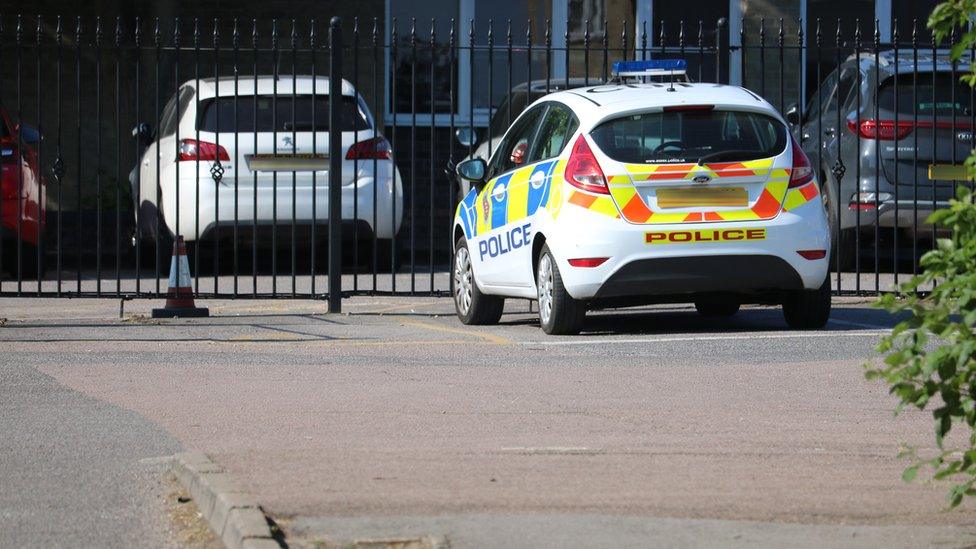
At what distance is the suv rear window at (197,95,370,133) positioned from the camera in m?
15.4

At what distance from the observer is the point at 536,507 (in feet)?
19.1

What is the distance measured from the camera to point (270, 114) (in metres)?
16.0

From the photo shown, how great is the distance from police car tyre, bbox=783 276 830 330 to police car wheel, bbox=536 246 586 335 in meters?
1.34

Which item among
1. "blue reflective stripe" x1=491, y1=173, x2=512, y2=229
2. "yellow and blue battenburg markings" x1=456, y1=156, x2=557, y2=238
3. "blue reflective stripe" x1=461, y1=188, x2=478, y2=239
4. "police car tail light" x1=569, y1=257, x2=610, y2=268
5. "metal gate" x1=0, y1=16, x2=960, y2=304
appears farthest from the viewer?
"metal gate" x1=0, y1=16, x2=960, y2=304

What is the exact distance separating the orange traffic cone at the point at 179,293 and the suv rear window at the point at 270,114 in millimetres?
2278

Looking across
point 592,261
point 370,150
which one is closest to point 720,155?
point 592,261

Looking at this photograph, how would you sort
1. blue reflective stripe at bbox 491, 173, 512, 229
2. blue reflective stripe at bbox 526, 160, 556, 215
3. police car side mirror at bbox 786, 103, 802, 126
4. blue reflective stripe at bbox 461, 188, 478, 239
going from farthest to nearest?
police car side mirror at bbox 786, 103, 802, 126 → blue reflective stripe at bbox 461, 188, 478, 239 → blue reflective stripe at bbox 491, 173, 512, 229 → blue reflective stripe at bbox 526, 160, 556, 215

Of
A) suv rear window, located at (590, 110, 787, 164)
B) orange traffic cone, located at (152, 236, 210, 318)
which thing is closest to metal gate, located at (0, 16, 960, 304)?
orange traffic cone, located at (152, 236, 210, 318)

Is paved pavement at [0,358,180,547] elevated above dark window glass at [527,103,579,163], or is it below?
below

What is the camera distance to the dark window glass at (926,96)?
14.8 metres

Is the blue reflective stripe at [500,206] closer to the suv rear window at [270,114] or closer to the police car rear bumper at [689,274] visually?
the police car rear bumper at [689,274]

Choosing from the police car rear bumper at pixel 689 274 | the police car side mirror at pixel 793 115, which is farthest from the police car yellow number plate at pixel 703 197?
the police car side mirror at pixel 793 115

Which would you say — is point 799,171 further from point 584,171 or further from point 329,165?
point 329,165

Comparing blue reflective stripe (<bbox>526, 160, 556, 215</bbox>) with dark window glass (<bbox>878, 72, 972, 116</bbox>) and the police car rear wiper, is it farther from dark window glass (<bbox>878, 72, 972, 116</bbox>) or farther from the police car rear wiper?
dark window glass (<bbox>878, 72, 972, 116</bbox>)
